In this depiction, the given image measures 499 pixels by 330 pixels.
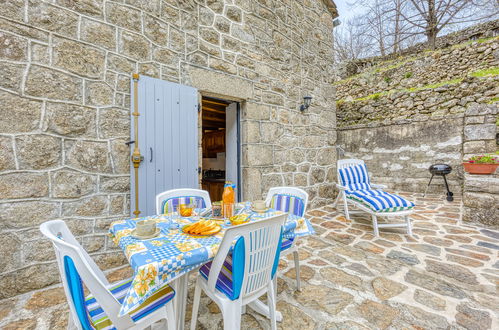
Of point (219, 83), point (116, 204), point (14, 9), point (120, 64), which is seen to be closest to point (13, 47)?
point (14, 9)

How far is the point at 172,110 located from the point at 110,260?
172 cm

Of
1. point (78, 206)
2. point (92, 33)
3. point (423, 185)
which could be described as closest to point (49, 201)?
point (78, 206)

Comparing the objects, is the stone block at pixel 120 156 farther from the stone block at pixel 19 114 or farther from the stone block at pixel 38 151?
the stone block at pixel 19 114

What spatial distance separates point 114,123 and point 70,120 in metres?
0.35

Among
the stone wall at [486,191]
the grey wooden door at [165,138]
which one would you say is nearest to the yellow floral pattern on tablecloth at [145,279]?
the grey wooden door at [165,138]

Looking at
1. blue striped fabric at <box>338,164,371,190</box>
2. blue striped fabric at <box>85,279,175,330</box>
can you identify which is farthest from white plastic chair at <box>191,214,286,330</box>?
blue striped fabric at <box>338,164,371,190</box>

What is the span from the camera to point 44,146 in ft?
6.12

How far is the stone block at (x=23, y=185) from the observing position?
1.74 m

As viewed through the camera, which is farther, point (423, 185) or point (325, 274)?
point (423, 185)

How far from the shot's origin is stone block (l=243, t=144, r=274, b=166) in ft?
10.5

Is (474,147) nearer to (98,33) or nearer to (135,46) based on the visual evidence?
(135,46)

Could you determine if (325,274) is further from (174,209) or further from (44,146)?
(44,146)

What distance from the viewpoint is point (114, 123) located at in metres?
2.18

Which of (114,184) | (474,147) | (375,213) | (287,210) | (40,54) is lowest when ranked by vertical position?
(375,213)
